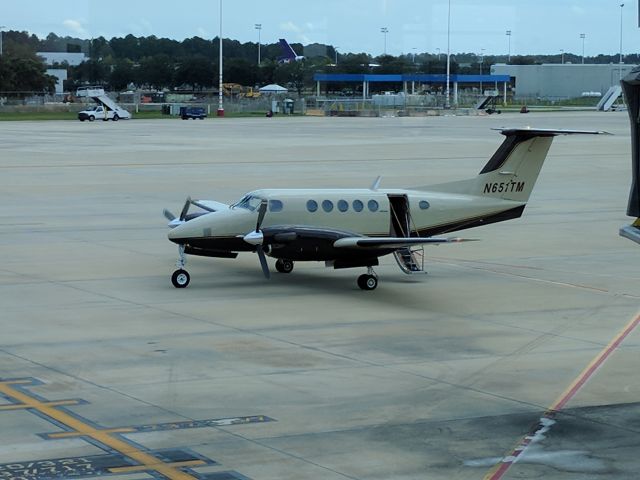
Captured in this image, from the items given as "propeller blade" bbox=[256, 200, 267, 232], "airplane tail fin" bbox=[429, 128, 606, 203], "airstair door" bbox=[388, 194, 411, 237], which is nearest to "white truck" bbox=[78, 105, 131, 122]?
"airplane tail fin" bbox=[429, 128, 606, 203]

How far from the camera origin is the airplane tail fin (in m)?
30.5

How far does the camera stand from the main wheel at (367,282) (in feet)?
90.5

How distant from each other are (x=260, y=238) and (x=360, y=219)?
314 cm

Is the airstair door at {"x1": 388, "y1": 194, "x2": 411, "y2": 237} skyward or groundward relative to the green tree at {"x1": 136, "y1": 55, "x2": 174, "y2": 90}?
groundward

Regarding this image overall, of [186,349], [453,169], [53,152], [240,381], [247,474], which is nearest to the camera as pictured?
[247,474]

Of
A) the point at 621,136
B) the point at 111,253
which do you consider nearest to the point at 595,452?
the point at 111,253

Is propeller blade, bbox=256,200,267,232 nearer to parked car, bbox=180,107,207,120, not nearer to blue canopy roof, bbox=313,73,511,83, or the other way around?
parked car, bbox=180,107,207,120

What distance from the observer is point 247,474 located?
14.2 m

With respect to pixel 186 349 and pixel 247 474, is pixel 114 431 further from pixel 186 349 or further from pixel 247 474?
pixel 186 349

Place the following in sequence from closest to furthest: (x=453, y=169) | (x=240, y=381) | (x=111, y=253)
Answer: (x=240, y=381)
(x=111, y=253)
(x=453, y=169)

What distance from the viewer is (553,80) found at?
176375 mm

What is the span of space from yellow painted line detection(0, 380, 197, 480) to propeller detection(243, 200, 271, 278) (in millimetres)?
8902

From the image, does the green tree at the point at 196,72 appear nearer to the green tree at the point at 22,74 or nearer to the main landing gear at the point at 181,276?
the green tree at the point at 22,74

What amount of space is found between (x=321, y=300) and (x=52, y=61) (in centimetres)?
14756
